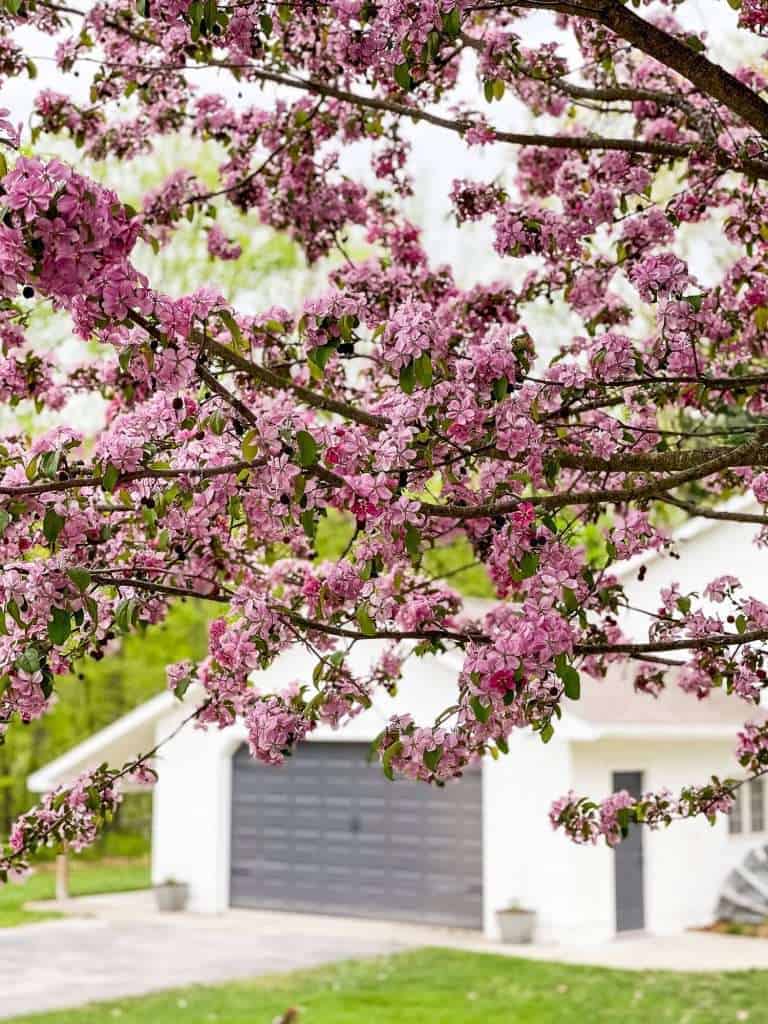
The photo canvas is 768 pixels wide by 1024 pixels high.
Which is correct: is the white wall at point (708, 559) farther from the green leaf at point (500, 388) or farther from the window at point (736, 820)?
the green leaf at point (500, 388)

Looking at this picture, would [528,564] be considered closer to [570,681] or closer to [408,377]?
[570,681]

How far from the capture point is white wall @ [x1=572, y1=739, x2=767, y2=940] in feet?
49.5

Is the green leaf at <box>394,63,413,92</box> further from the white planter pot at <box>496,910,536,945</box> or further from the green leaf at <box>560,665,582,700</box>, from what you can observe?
the white planter pot at <box>496,910,536,945</box>

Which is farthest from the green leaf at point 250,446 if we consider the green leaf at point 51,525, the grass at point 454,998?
the grass at point 454,998

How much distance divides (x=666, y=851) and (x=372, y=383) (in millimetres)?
11783

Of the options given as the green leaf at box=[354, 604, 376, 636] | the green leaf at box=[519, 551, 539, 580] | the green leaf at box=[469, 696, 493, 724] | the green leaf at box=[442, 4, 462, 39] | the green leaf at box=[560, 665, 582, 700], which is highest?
the green leaf at box=[442, 4, 462, 39]

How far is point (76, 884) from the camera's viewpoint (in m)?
22.8

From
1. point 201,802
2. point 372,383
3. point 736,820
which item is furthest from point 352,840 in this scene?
point 372,383

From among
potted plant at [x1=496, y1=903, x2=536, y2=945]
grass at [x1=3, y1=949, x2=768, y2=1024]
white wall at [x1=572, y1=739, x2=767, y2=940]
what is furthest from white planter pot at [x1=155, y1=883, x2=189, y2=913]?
white wall at [x1=572, y1=739, x2=767, y2=940]

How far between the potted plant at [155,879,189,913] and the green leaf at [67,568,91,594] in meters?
16.0

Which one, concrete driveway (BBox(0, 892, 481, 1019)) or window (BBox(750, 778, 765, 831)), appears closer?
concrete driveway (BBox(0, 892, 481, 1019))

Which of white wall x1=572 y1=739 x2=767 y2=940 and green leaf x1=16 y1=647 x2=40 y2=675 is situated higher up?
green leaf x1=16 y1=647 x2=40 y2=675

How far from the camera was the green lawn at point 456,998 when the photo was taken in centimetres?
1058

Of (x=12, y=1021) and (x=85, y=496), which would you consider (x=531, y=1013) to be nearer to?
(x=12, y=1021)
